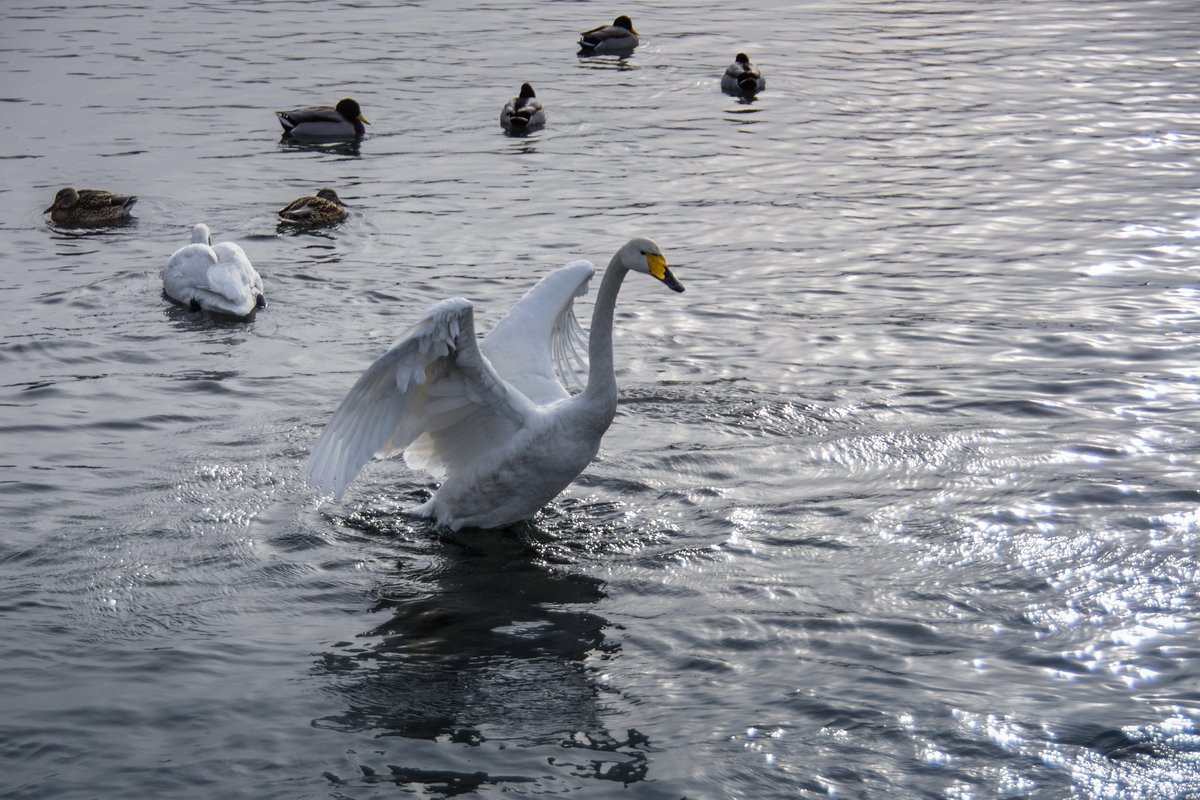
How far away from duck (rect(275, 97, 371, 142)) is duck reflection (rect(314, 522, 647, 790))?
491 inches

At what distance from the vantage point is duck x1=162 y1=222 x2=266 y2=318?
13203 millimetres

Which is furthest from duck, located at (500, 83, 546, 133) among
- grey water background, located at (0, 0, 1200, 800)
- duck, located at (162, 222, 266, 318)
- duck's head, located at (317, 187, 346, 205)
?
duck, located at (162, 222, 266, 318)

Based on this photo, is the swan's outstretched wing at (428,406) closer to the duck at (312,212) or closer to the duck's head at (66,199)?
the duck at (312,212)

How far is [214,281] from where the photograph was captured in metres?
13.2

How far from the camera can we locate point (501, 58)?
85.2 feet

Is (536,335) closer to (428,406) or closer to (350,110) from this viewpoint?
(428,406)

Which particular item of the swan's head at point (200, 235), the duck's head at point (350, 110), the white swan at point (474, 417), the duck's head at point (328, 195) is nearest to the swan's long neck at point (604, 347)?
the white swan at point (474, 417)

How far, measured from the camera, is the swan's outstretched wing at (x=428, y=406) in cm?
804

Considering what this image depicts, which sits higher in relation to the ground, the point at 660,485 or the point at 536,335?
the point at 536,335

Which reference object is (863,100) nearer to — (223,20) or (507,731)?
(223,20)

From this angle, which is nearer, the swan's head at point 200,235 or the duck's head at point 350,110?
the swan's head at point 200,235

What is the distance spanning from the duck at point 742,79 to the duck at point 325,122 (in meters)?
5.81

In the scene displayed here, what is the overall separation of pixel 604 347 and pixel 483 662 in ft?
7.02

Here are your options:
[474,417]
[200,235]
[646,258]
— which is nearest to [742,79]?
[200,235]
